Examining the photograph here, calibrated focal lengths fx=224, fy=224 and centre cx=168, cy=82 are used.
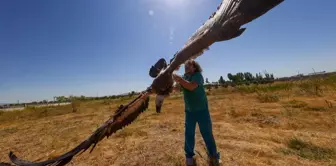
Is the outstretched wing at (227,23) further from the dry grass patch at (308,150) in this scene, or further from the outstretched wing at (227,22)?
the dry grass patch at (308,150)

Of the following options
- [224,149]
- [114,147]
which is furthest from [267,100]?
[114,147]

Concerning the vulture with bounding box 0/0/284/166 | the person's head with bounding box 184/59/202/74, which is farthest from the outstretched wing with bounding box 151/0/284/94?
the person's head with bounding box 184/59/202/74

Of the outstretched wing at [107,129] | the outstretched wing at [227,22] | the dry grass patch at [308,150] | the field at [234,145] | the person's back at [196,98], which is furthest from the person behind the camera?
the field at [234,145]

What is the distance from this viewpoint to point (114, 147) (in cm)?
752

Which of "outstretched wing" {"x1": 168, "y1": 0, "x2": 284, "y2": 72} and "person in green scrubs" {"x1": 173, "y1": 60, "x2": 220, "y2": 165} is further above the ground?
"outstretched wing" {"x1": 168, "y1": 0, "x2": 284, "y2": 72}

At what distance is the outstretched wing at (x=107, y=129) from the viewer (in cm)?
130

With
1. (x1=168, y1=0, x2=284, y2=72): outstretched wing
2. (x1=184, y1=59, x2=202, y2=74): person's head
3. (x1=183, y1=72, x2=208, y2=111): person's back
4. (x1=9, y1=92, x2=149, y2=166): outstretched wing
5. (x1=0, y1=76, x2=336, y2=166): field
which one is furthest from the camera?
(x1=0, y1=76, x2=336, y2=166): field

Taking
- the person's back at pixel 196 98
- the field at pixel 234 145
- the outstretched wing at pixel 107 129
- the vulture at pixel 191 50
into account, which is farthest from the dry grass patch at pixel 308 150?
the outstretched wing at pixel 107 129

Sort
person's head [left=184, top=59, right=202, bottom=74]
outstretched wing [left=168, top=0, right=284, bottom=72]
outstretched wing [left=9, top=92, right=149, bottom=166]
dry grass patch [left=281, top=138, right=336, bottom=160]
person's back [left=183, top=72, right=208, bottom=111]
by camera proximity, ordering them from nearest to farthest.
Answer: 1. outstretched wing [left=168, top=0, right=284, bottom=72]
2. outstretched wing [left=9, top=92, right=149, bottom=166]
3. person's head [left=184, top=59, right=202, bottom=74]
4. person's back [left=183, top=72, right=208, bottom=111]
5. dry grass patch [left=281, top=138, right=336, bottom=160]

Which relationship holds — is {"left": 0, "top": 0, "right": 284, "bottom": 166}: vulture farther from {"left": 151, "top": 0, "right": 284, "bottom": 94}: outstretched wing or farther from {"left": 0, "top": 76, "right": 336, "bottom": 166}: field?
{"left": 0, "top": 76, "right": 336, "bottom": 166}: field

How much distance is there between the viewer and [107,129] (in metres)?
1.42

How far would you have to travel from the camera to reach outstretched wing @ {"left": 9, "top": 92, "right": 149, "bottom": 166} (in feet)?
4.27

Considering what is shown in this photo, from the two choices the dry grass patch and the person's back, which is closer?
the person's back

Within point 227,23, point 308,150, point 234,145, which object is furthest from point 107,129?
point 308,150
